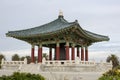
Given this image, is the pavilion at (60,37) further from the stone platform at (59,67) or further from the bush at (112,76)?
the bush at (112,76)

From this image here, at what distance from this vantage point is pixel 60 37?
3222cm

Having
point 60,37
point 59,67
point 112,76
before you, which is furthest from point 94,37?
point 112,76

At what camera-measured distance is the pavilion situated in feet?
102

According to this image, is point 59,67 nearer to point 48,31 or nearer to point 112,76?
point 48,31

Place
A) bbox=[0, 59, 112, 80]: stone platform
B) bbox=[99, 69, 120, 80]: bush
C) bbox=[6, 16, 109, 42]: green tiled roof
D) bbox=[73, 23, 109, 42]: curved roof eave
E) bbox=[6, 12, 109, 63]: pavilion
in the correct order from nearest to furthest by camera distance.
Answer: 1. bbox=[99, 69, 120, 80]: bush
2. bbox=[0, 59, 112, 80]: stone platform
3. bbox=[6, 12, 109, 63]: pavilion
4. bbox=[6, 16, 109, 42]: green tiled roof
5. bbox=[73, 23, 109, 42]: curved roof eave

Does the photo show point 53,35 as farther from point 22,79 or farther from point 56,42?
point 22,79

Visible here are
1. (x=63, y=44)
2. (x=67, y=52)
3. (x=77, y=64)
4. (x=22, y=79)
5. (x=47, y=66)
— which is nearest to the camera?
(x=22, y=79)

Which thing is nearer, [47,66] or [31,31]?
[47,66]

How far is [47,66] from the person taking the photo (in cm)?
2884

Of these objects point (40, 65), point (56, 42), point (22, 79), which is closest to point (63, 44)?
point (56, 42)

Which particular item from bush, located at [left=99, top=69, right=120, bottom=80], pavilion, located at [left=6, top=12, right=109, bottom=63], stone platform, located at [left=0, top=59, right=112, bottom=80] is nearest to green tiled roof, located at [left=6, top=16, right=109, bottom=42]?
pavilion, located at [left=6, top=12, right=109, bottom=63]

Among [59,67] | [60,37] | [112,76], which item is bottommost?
[112,76]

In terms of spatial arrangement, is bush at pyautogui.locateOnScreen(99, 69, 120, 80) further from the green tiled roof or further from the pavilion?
the green tiled roof

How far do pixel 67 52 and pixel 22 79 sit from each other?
1607cm
